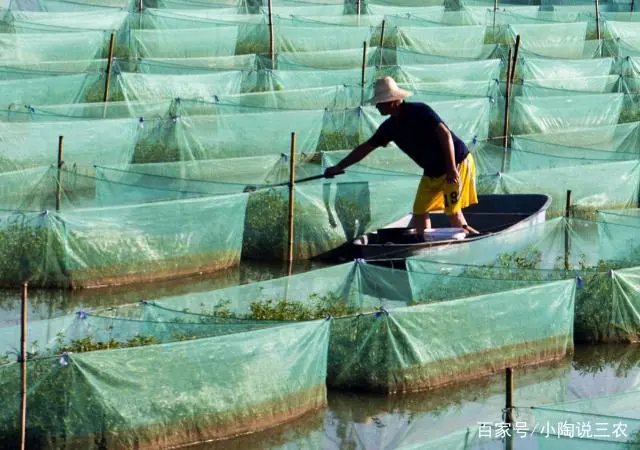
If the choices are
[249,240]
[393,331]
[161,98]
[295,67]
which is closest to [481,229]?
[249,240]

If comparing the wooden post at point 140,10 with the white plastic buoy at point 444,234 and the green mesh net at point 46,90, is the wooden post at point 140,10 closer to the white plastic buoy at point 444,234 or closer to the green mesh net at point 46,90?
the green mesh net at point 46,90

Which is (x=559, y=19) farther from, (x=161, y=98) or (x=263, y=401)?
(x=263, y=401)

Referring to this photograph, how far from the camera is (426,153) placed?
1291 cm

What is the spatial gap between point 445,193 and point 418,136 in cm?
55

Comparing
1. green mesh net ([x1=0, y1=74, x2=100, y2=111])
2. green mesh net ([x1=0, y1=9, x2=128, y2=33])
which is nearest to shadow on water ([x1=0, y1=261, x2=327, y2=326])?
green mesh net ([x1=0, y1=74, x2=100, y2=111])

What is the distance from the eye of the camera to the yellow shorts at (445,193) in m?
13.0

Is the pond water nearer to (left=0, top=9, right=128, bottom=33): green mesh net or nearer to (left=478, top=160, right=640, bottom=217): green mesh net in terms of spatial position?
(left=478, top=160, right=640, bottom=217): green mesh net

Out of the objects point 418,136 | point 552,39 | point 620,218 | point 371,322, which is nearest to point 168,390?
point 371,322

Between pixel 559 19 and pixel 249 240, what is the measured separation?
1342cm

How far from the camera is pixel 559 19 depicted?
25.9 meters

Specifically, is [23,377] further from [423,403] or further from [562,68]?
[562,68]

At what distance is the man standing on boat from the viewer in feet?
41.7

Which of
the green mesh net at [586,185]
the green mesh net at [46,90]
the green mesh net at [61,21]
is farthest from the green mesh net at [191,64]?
the green mesh net at [586,185]

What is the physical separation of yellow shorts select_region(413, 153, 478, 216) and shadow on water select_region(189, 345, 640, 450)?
2.03 metres
